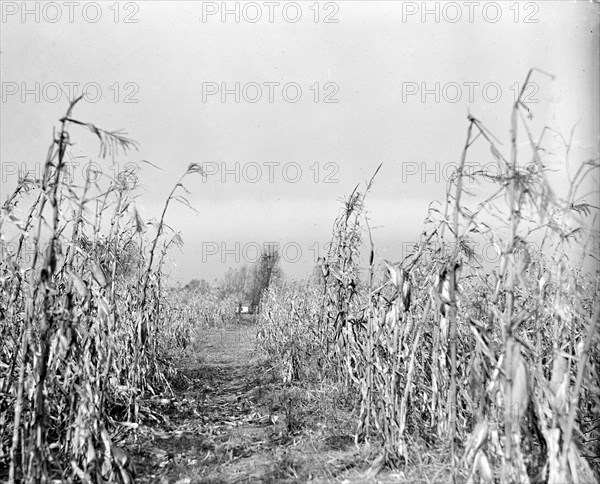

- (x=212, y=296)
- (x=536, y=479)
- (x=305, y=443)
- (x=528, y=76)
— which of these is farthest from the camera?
(x=212, y=296)

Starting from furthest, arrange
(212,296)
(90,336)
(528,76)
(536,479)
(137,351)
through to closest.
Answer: (212,296) → (137,351) → (90,336) → (536,479) → (528,76)

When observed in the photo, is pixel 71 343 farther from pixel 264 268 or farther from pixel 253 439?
pixel 264 268

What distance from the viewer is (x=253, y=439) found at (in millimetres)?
4152

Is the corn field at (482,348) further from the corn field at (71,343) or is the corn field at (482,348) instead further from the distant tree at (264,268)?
the distant tree at (264,268)

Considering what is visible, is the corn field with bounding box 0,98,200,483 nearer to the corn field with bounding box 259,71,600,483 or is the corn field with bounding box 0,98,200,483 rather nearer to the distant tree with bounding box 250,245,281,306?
the corn field with bounding box 259,71,600,483

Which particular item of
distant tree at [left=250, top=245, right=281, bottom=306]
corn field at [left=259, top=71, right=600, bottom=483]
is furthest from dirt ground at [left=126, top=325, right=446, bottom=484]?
distant tree at [left=250, top=245, right=281, bottom=306]

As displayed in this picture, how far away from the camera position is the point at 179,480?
3.23 metres

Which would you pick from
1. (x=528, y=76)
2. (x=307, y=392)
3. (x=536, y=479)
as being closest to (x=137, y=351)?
(x=307, y=392)

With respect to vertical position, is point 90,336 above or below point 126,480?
above

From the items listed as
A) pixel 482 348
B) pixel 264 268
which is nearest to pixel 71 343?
pixel 482 348

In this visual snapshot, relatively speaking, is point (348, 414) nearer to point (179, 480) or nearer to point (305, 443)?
point (305, 443)

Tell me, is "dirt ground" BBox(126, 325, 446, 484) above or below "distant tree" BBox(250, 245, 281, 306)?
below

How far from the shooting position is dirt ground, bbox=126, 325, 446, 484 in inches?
130

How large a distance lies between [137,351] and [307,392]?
69.6 inches
